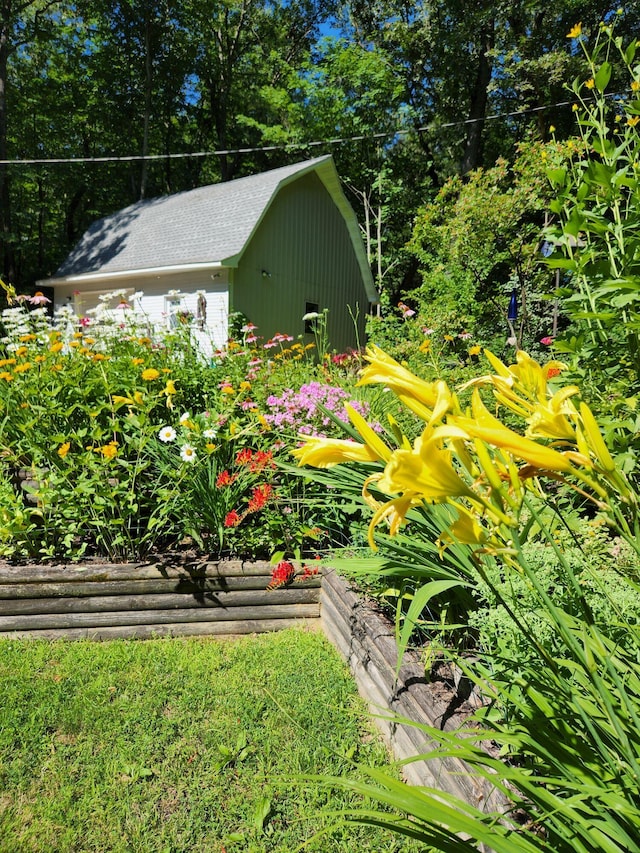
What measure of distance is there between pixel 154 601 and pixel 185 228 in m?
11.4

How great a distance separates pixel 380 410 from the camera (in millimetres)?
2824

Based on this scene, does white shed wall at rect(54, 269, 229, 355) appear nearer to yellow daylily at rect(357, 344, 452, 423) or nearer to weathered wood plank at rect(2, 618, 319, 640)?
weathered wood plank at rect(2, 618, 319, 640)

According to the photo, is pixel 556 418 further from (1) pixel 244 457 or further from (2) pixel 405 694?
(1) pixel 244 457

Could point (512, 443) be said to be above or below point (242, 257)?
below

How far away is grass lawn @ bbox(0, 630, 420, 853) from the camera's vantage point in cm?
152

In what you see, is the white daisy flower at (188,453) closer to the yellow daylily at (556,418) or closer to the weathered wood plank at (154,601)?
the weathered wood plank at (154,601)

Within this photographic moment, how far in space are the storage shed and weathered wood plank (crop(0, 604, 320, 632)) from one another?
753 cm

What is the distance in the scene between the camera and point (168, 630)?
Answer: 2.56 m

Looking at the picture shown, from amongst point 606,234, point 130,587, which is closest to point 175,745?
point 130,587

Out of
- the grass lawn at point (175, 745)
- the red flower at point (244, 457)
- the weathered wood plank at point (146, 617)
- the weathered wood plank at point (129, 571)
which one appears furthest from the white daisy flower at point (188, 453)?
the grass lawn at point (175, 745)

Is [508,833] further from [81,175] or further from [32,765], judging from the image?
[81,175]

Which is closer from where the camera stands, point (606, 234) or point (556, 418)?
point (556, 418)

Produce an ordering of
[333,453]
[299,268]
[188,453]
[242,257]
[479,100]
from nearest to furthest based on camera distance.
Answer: [333,453]
[188,453]
[242,257]
[299,268]
[479,100]

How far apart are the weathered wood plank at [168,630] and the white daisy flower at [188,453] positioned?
87 cm
